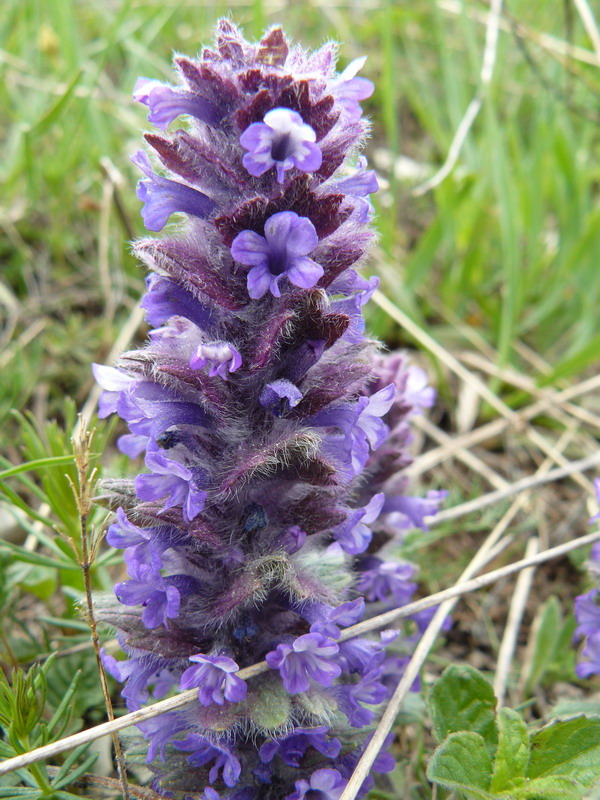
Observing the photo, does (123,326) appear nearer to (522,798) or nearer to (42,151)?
(42,151)

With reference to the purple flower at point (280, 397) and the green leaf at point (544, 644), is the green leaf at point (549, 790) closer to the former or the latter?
the green leaf at point (544, 644)

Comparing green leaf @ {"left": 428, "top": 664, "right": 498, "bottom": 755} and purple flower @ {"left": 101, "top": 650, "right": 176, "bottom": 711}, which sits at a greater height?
green leaf @ {"left": 428, "top": 664, "right": 498, "bottom": 755}

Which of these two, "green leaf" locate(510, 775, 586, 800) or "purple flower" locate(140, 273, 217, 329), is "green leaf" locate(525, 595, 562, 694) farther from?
"purple flower" locate(140, 273, 217, 329)

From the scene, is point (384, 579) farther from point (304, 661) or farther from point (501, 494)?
point (501, 494)

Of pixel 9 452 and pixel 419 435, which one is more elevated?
pixel 419 435

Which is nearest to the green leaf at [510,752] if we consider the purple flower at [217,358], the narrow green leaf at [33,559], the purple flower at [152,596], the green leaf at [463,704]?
the green leaf at [463,704]

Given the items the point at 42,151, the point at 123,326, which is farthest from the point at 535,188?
the point at 42,151

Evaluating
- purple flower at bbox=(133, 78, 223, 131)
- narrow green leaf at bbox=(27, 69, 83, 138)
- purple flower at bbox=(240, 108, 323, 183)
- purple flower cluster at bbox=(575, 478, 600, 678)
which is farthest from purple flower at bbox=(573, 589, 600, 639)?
narrow green leaf at bbox=(27, 69, 83, 138)
